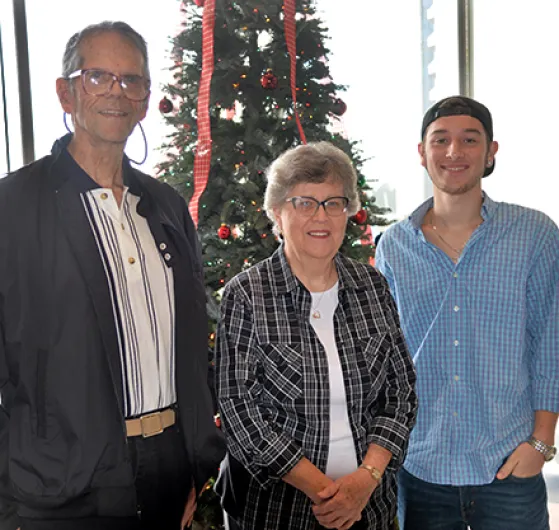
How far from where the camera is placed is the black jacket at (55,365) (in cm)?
128

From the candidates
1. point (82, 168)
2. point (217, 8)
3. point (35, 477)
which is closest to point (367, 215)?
point (217, 8)

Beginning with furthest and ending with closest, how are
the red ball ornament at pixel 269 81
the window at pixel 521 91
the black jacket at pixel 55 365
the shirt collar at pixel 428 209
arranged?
the window at pixel 521 91, the red ball ornament at pixel 269 81, the shirt collar at pixel 428 209, the black jacket at pixel 55 365

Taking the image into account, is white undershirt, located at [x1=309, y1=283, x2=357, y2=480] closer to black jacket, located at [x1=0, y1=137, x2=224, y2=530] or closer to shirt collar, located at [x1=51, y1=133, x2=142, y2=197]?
black jacket, located at [x1=0, y1=137, x2=224, y2=530]

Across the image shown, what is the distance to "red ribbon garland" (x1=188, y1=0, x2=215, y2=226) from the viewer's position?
2.61m

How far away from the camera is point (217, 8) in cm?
270

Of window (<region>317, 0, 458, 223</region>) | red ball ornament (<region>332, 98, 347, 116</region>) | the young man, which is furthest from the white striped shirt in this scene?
window (<region>317, 0, 458, 223</region>)

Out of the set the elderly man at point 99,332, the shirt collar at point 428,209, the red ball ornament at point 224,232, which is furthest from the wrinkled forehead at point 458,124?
the red ball ornament at point 224,232

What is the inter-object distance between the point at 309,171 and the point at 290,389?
1.99 ft

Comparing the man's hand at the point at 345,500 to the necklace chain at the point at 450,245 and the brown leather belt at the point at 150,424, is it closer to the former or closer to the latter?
the brown leather belt at the point at 150,424

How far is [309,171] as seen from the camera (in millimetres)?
1685

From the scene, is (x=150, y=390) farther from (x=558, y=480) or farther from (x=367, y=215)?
(x=558, y=480)

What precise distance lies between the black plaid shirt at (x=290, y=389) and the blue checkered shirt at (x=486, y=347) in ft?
0.58

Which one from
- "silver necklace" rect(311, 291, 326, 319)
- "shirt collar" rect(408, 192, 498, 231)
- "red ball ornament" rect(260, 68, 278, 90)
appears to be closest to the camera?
"silver necklace" rect(311, 291, 326, 319)

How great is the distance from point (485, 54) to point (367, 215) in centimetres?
220
